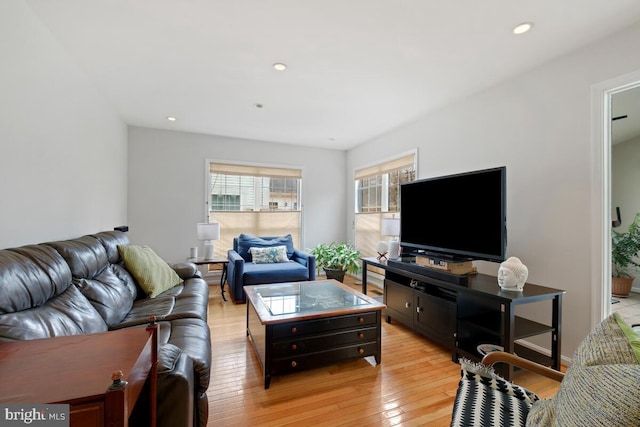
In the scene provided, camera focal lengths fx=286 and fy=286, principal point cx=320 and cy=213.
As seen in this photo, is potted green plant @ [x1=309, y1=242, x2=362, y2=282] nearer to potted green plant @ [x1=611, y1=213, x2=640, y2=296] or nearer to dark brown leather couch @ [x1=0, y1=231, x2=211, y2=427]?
dark brown leather couch @ [x1=0, y1=231, x2=211, y2=427]

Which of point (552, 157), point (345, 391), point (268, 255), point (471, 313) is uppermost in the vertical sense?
point (552, 157)

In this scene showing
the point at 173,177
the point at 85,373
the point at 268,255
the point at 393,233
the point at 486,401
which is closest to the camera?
the point at 85,373

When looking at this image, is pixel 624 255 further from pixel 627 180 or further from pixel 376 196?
pixel 376 196

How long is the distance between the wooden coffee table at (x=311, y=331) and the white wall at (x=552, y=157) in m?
1.51

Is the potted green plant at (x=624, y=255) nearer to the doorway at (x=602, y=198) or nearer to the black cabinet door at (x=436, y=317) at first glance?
the doorway at (x=602, y=198)

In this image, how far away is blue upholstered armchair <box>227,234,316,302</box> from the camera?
380 centimetres

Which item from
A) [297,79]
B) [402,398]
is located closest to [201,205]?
[297,79]

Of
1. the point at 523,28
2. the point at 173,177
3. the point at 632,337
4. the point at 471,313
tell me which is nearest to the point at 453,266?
Result: the point at 471,313

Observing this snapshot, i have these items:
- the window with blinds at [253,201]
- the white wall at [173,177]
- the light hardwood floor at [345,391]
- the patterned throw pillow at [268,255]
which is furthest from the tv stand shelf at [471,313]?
the white wall at [173,177]

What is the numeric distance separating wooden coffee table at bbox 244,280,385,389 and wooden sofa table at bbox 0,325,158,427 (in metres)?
1.14

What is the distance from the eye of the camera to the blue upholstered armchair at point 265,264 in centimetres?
380

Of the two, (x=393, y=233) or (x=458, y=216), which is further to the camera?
(x=393, y=233)

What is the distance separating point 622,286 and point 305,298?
3.75m

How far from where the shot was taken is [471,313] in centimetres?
245
